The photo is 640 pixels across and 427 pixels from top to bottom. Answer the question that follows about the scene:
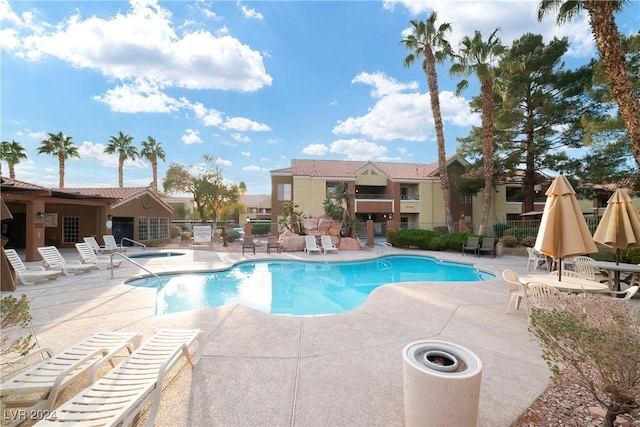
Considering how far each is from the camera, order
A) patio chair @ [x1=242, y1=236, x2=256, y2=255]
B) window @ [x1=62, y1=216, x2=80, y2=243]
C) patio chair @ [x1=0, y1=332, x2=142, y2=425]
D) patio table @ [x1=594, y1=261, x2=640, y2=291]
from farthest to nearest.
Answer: window @ [x1=62, y1=216, x2=80, y2=243], patio chair @ [x1=242, y1=236, x2=256, y2=255], patio table @ [x1=594, y1=261, x2=640, y2=291], patio chair @ [x1=0, y1=332, x2=142, y2=425]

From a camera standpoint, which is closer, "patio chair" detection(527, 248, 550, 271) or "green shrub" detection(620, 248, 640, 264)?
"green shrub" detection(620, 248, 640, 264)

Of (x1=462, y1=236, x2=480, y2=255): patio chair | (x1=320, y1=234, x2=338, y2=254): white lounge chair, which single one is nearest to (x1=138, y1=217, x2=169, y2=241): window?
(x1=320, y1=234, x2=338, y2=254): white lounge chair

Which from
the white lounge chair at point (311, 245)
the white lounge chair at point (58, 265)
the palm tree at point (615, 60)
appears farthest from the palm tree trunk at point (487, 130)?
the white lounge chair at point (58, 265)

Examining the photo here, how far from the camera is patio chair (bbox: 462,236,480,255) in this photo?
A: 647 inches

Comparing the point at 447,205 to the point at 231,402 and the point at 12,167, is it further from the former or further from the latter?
the point at 12,167

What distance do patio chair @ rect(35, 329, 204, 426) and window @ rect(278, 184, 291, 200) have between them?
24.0 metres

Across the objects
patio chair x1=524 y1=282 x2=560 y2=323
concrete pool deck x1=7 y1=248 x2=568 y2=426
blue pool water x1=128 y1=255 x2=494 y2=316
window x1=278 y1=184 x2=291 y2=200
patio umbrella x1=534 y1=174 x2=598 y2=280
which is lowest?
blue pool water x1=128 y1=255 x2=494 y2=316

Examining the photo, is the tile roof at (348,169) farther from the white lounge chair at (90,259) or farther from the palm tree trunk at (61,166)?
the palm tree trunk at (61,166)

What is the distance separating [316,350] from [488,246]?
15307mm

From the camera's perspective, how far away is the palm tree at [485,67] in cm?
1795

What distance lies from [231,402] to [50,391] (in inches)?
68.3

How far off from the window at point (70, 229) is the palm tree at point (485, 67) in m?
27.7

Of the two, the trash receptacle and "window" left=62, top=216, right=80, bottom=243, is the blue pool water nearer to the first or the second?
the trash receptacle

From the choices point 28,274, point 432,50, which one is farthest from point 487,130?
point 28,274
